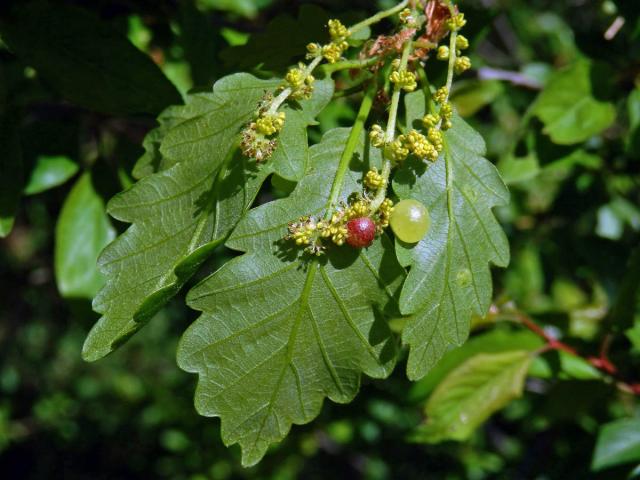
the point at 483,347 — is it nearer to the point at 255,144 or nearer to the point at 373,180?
the point at 373,180

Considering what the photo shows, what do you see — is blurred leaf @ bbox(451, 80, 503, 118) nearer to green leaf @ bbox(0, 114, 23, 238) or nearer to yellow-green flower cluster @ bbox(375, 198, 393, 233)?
yellow-green flower cluster @ bbox(375, 198, 393, 233)

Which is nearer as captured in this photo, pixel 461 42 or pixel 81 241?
pixel 461 42

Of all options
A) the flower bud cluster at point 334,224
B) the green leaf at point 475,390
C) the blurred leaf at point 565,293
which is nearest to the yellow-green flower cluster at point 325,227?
the flower bud cluster at point 334,224

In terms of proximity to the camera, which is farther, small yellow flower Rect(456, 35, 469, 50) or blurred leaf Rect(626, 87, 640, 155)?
blurred leaf Rect(626, 87, 640, 155)

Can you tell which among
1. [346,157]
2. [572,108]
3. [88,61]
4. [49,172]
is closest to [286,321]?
[346,157]

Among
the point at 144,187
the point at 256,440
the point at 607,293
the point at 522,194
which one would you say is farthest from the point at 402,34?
the point at 522,194

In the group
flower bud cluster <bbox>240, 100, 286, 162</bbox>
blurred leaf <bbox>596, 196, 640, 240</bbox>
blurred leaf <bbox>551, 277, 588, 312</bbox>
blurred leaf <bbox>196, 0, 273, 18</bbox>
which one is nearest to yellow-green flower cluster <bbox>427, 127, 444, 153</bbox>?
flower bud cluster <bbox>240, 100, 286, 162</bbox>

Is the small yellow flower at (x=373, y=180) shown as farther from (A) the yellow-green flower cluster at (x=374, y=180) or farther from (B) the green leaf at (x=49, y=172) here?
(B) the green leaf at (x=49, y=172)
